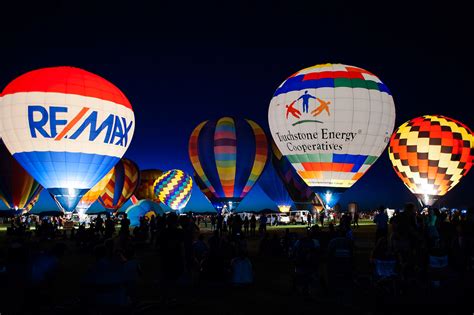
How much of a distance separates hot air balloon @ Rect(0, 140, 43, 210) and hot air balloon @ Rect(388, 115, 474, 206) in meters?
27.7

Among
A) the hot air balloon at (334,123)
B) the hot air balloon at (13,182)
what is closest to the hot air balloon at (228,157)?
the hot air balloon at (334,123)

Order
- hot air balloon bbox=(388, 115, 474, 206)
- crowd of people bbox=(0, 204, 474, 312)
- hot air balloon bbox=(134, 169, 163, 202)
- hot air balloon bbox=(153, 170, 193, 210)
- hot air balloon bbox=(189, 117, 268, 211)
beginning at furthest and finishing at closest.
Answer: hot air balloon bbox=(134, 169, 163, 202)
hot air balloon bbox=(153, 170, 193, 210)
hot air balloon bbox=(189, 117, 268, 211)
hot air balloon bbox=(388, 115, 474, 206)
crowd of people bbox=(0, 204, 474, 312)

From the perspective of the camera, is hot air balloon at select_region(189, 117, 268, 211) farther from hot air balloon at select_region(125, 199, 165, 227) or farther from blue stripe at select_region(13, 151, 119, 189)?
blue stripe at select_region(13, 151, 119, 189)

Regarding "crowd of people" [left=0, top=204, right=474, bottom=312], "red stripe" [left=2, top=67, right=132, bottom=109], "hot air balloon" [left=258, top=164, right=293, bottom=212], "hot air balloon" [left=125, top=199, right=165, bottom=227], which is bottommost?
"crowd of people" [left=0, top=204, right=474, bottom=312]

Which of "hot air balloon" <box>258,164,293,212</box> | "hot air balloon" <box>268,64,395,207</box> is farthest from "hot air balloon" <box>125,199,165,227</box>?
"hot air balloon" <box>258,164,293,212</box>

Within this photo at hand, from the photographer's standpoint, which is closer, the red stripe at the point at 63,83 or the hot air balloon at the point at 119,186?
the red stripe at the point at 63,83

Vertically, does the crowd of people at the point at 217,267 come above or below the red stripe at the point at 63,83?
below

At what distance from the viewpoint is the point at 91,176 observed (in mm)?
25469

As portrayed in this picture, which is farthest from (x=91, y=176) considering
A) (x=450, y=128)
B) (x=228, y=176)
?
(x=450, y=128)

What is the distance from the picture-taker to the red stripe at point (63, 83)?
23.8m

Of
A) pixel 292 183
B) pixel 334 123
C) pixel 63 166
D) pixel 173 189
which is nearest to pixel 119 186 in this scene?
pixel 173 189

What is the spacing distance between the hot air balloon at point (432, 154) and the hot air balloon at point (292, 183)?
10162 mm

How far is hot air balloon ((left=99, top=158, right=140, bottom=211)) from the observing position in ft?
152

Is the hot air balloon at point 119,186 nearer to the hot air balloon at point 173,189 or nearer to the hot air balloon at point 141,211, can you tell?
the hot air balloon at point 173,189
